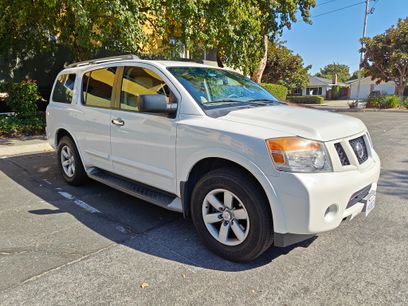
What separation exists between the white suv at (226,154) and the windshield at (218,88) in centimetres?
2

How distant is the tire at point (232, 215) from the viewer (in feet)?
8.88

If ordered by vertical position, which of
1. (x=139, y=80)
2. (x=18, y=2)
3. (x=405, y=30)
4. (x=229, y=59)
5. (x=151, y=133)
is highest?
(x=405, y=30)

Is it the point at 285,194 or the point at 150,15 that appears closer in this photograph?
the point at 285,194

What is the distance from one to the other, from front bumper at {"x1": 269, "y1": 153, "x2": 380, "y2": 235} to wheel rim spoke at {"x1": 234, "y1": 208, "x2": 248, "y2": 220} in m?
0.32

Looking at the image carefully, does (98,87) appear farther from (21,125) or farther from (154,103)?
(21,125)

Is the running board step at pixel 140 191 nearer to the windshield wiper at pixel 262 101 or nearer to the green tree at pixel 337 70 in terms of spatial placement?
the windshield wiper at pixel 262 101

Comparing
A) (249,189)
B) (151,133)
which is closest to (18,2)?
(151,133)

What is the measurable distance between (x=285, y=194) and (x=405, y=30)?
29.5 meters

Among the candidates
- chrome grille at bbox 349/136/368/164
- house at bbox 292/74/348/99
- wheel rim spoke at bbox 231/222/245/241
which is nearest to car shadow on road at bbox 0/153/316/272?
wheel rim spoke at bbox 231/222/245/241

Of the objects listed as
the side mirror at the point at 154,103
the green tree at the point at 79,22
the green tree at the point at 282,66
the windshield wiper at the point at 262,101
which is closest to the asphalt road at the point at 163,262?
the side mirror at the point at 154,103

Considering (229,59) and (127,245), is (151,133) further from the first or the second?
(229,59)

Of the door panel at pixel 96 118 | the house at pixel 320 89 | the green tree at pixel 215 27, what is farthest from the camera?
the house at pixel 320 89

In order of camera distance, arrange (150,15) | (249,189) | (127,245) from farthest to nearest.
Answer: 1. (150,15)
2. (127,245)
3. (249,189)

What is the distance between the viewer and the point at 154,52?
10758mm
